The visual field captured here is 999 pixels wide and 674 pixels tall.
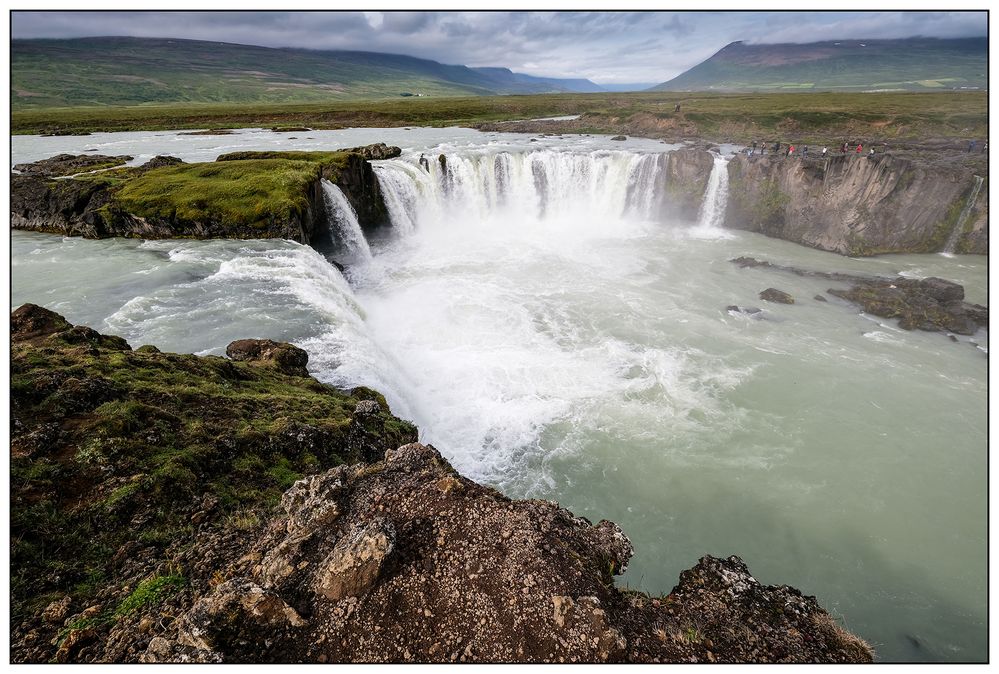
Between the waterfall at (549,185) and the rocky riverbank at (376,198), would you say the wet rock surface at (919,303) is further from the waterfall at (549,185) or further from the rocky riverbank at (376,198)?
the waterfall at (549,185)

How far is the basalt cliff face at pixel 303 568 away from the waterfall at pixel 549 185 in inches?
1508

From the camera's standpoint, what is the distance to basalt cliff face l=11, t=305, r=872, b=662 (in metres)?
Answer: 5.66

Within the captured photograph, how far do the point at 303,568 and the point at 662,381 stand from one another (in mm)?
17558

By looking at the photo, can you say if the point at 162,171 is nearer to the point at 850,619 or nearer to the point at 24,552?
the point at 24,552

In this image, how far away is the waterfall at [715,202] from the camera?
45312 millimetres

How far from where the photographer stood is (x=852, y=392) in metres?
20.2

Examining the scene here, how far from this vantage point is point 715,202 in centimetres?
4575

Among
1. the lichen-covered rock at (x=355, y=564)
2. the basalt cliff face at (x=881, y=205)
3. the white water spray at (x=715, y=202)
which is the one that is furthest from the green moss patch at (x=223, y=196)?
the basalt cliff face at (x=881, y=205)

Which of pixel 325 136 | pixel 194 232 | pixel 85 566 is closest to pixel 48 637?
pixel 85 566

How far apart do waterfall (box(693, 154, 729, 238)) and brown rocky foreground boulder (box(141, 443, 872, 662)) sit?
142 feet

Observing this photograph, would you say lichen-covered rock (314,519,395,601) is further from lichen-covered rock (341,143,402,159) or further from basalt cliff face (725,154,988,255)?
lichen-covered rock (341,143,402,159)

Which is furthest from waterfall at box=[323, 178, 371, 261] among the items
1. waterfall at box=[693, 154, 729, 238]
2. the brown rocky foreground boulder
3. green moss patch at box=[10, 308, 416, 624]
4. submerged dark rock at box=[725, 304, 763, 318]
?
waterfall at box=[693, 154, 729, 238]

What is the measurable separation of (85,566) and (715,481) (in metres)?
15.9

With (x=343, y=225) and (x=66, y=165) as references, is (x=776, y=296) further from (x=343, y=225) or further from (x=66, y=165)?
(x=66, y=165)
